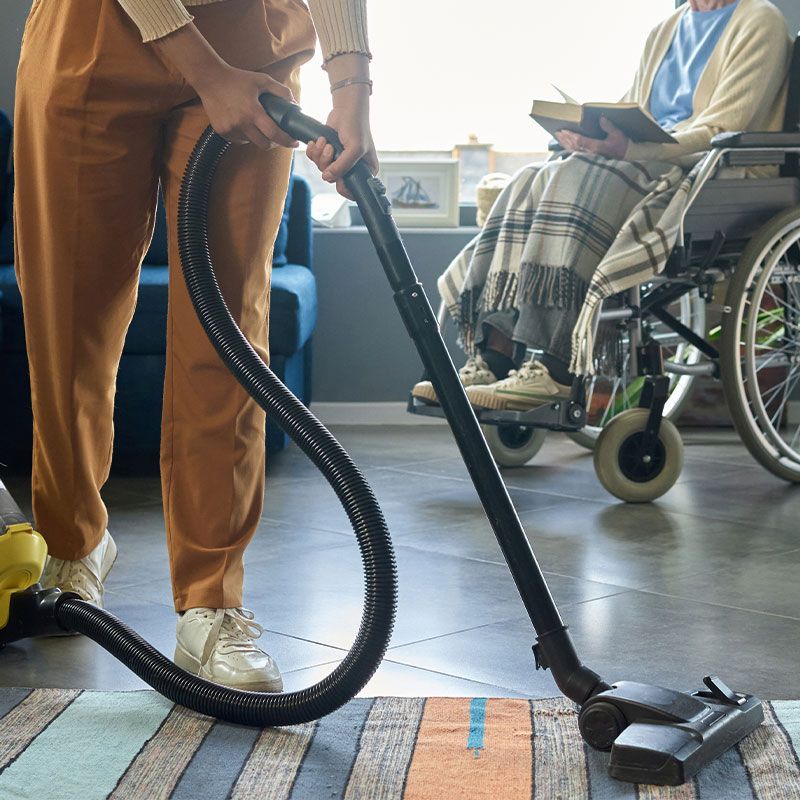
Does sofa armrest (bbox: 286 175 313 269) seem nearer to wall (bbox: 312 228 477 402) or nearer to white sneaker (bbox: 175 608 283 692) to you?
wall (bbox: 312 228 477 402)

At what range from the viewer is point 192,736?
1.19 meters

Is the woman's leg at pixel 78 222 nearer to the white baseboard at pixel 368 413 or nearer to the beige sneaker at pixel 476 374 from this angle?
the beige sneaker at pixel 476 374

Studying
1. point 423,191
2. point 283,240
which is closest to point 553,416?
point 283,240

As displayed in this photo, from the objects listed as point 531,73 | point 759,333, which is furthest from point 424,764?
point 531,73

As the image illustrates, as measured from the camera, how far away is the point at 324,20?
1.28 metres

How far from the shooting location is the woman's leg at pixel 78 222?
1326 millimetres

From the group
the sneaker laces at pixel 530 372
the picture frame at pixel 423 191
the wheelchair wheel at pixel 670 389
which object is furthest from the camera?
the picture frame at pixel 423 191

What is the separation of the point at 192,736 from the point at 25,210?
636 mm

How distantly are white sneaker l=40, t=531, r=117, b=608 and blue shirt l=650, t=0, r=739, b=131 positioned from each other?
1.65 m

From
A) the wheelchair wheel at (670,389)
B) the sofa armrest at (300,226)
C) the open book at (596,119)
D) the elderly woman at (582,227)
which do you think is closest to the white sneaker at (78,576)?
the elderly woman at (582,227)

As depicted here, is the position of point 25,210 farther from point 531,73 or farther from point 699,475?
point 531,73

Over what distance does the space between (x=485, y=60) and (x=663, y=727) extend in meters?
3.11

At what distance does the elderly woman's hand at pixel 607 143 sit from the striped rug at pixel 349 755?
141cm

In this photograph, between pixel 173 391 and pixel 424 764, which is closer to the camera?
pixel 424 764
